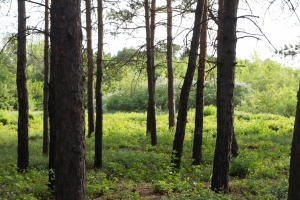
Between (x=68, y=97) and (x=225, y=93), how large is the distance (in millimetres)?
3154

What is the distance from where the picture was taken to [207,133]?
1852 cm

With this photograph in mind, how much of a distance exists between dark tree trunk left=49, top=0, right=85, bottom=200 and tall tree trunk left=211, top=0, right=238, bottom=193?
292 centimetres

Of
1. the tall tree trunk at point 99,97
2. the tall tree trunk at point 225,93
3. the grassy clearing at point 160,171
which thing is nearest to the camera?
the tall tree trunk at point 225,93

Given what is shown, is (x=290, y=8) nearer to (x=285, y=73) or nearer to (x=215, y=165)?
(x=215, y=165)

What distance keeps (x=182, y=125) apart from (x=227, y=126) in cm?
315

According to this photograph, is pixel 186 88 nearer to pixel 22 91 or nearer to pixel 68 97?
pixel 22 91

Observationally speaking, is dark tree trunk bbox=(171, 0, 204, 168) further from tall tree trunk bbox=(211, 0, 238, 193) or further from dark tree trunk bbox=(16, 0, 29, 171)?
dark tree trunk bbox=(16, 0, 29, 171)

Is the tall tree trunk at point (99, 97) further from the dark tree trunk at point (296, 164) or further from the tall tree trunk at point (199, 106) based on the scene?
the dark tree trunk at point (296, 164)

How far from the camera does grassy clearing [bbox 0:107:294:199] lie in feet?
23.9

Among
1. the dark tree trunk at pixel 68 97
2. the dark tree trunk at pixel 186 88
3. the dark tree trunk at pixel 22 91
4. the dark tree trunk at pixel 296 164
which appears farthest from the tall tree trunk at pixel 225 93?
the dark tree trunk at pixel 22 91

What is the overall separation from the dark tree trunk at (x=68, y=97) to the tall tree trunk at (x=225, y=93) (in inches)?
115

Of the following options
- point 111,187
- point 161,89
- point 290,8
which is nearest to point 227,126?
point 290,8

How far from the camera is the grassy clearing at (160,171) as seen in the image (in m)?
7.27

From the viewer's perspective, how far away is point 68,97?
14.5 feet
